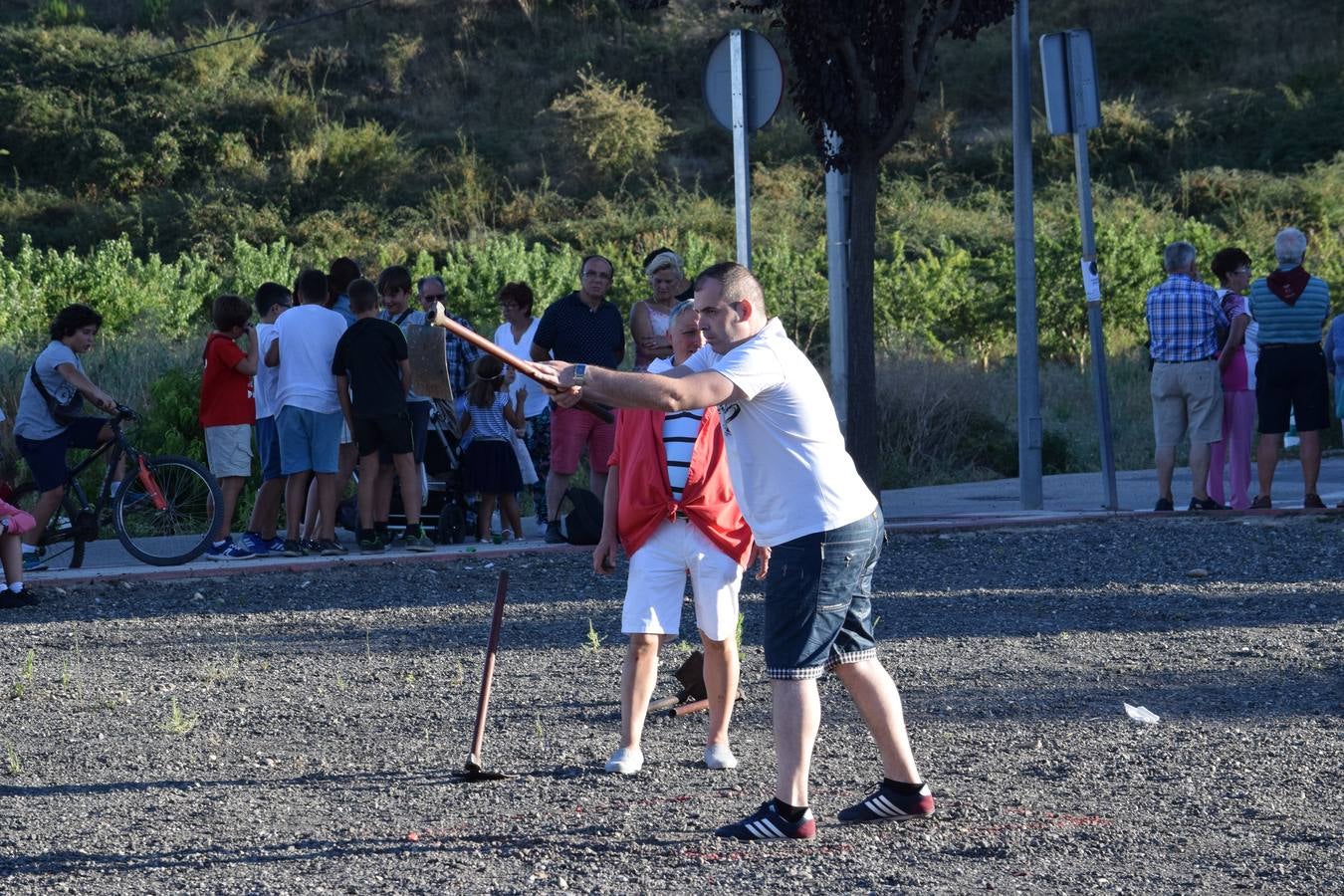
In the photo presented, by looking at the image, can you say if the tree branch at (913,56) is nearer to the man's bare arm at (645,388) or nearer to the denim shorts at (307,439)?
the denim shorts at (307,439)

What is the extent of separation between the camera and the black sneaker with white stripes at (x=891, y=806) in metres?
4.87

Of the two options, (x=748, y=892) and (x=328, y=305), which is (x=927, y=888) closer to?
(x=748, y=892)

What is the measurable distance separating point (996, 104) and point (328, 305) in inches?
1708

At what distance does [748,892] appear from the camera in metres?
4.29

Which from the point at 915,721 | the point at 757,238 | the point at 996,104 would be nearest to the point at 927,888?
the point at 915,721

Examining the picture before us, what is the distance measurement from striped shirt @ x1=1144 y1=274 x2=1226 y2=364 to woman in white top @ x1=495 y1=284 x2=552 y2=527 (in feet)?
13.9

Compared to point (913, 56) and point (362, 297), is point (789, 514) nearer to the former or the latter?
point (362, 297)

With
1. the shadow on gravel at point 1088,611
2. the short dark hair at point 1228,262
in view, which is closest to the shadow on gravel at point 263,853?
the shadow on gravel at point 1088,611

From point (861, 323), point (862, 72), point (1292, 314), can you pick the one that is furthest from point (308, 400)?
point (1292, 314)

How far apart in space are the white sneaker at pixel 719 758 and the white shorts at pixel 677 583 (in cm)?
41

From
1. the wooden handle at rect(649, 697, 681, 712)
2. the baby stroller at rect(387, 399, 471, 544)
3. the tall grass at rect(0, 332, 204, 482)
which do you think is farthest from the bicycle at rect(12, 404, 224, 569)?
the wooden handle at rect(649, 697, 681, 712)

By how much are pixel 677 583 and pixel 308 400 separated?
554 centimetres

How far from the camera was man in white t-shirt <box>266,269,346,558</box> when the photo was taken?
10.6 metres

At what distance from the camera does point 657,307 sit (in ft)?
31.5
